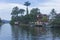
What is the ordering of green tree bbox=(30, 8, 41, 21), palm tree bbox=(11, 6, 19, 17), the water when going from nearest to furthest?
the water → green tree bbox=(30, 8, 41, 21) → palm tree bbox=(11, 6, 19, 17)

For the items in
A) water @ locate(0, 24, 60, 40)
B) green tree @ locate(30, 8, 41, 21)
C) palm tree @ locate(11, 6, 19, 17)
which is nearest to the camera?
water @ locate(0, 24, 60, 40)

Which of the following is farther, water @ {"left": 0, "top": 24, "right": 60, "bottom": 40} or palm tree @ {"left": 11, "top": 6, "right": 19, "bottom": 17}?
palm tree @ {"left": 11, "top": 6, "right": 19, "bottom": 17}

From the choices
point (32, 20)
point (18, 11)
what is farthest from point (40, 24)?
point (18, 11)

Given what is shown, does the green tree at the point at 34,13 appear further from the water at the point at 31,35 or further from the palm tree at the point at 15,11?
the water at the point at 31,35

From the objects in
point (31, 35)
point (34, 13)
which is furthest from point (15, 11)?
point (31, 35)

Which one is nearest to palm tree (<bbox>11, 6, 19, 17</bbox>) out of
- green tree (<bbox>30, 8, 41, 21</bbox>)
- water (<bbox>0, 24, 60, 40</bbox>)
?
green tree (<bbox>30, 8, 41, 21</bbox>)

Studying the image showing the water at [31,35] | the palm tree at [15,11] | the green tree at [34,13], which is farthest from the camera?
the palm tree at [15,11]

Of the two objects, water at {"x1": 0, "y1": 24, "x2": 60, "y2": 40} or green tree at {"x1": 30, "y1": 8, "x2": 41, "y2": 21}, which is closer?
water at {"x1": 0, "y1": 24, "x2": 60, "y2": 40}

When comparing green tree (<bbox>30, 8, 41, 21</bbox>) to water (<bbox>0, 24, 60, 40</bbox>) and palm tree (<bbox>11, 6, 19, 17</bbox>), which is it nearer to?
palm tree (<bbox>11, 6, 19, 17</bbox>)

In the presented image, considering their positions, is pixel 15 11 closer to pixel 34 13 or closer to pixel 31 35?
pixel 34 13

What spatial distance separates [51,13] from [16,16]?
27.7 meters

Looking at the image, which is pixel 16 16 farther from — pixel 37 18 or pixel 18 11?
pixel 37 18

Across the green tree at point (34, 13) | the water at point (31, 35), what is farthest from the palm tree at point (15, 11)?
the water at point (31, 35)

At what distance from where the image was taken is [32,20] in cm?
9944
